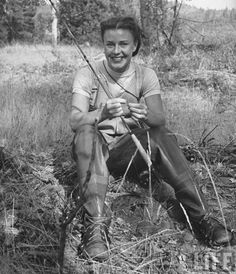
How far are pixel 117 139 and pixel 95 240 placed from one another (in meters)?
0.71

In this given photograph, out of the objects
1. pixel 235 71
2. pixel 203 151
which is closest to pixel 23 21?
pixel 235 71

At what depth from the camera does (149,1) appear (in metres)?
8.27

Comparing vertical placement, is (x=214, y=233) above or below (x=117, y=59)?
below

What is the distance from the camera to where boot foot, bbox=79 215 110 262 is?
5.54 feet

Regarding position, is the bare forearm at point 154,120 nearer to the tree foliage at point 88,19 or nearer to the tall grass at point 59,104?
the tall grass at point 59,104

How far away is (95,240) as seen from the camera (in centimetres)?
173

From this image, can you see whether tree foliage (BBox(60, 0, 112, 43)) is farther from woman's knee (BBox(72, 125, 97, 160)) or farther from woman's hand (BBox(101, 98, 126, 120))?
woman's hand (BBox(101, 98, 126, 120))

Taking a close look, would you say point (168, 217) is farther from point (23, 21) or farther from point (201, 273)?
point (23, 21)

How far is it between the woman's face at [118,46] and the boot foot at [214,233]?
108cm

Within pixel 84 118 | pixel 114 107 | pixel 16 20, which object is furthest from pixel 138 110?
pixel 16 20

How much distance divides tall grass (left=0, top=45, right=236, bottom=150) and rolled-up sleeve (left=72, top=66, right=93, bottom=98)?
3.02 ft

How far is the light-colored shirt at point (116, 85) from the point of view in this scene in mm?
2303

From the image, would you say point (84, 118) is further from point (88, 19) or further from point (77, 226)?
point (88, 19)

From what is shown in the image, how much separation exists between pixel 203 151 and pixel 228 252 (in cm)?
103
